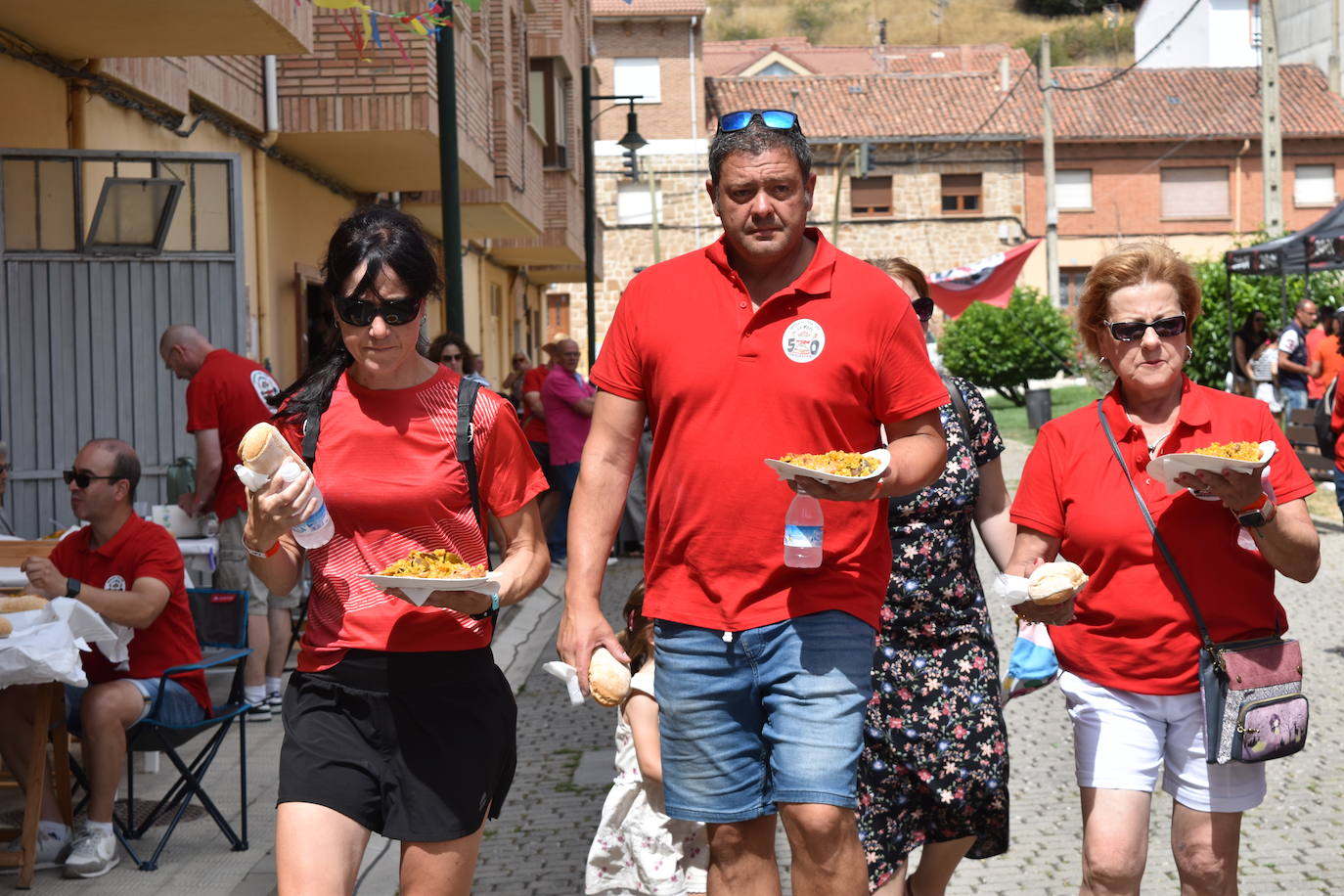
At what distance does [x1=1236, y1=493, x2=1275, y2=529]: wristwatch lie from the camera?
12.5 ft

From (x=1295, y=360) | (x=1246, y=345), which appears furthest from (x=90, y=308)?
(x=1246, y=345)

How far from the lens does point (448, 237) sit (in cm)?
1149

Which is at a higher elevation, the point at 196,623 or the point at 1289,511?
the point at 1289,511

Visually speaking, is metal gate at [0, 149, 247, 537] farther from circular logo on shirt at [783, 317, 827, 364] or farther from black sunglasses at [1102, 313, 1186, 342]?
circular logo on shirt at [783, 317, 827, 364]

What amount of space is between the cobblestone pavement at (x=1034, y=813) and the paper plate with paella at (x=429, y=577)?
2389 mm

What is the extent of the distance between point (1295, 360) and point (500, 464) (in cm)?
1903

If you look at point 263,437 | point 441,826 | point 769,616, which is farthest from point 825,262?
point 441,826

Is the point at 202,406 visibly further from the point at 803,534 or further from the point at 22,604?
the point at 803,534

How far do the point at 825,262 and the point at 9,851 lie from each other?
12.9 feet

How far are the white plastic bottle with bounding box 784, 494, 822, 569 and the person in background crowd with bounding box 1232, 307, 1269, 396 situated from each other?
880 inches

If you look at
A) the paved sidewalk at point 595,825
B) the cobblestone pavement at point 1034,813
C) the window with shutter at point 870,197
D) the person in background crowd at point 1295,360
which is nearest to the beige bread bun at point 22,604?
the paved sidewalk at point 595,825

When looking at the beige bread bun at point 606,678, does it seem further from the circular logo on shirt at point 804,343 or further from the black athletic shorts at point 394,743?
the circular logo on shirt at point 804,343

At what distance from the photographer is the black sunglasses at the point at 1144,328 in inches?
164

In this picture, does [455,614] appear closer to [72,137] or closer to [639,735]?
[639,735]
